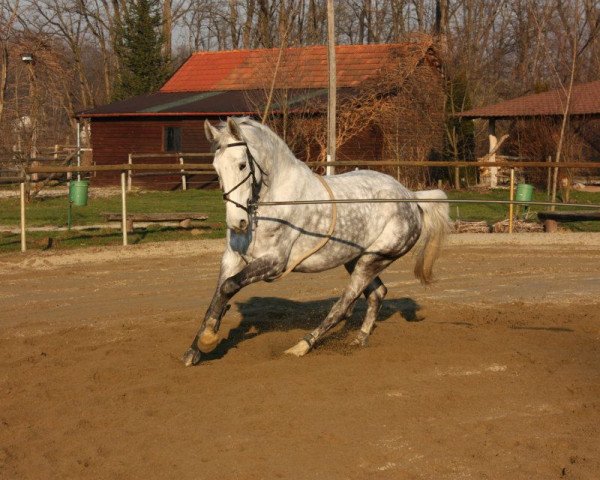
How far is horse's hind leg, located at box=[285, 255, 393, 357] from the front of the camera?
7.61 metres

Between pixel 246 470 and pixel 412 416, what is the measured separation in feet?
4.41

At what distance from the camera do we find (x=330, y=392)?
20.6 feet

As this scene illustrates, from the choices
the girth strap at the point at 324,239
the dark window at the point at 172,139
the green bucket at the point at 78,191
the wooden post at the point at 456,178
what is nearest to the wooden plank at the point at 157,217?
the green bucket at the point at 78,191

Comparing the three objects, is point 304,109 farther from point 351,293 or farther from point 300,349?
point 300,349

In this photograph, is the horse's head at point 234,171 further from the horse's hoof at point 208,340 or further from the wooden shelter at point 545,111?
the wooden shelter at point 545,111

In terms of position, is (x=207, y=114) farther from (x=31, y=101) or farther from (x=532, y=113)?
(x=532, y=113)

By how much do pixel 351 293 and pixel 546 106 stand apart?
2632 cm

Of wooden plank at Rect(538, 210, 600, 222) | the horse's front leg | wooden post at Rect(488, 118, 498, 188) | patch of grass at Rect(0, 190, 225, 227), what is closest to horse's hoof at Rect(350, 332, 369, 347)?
the horse's front leg

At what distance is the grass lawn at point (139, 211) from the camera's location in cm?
1595

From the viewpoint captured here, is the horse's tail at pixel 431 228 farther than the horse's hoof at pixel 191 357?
Yes

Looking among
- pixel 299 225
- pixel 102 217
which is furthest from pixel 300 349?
pixel 102 217

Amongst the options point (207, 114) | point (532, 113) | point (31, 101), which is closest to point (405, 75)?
point (532, 113)

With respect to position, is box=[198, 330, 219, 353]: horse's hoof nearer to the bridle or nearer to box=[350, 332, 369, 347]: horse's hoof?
the bridle

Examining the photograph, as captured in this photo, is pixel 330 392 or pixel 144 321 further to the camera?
pixel 144 321
